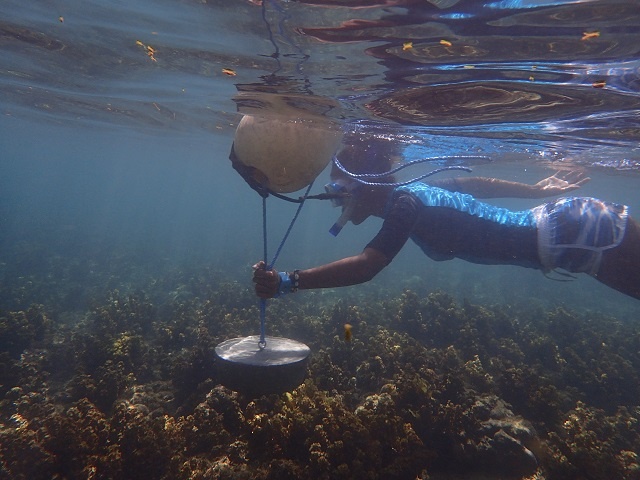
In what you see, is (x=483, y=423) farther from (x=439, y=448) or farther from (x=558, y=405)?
(x=558, y=405)

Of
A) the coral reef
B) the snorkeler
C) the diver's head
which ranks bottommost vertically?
the coral reef

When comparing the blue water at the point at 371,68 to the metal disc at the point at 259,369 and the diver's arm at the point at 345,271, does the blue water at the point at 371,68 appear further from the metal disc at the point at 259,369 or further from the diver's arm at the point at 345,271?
the metal disc at the point at 259,369

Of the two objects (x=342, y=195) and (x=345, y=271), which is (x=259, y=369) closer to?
(x=345, y=271)

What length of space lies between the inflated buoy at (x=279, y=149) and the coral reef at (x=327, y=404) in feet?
10.0

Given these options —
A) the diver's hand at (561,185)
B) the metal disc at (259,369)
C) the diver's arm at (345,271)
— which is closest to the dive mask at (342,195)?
the diver's arm at (345,271)

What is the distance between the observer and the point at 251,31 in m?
6.66

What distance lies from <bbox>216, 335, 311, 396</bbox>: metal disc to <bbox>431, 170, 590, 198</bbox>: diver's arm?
14.3 ft

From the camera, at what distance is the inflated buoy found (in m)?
4.57

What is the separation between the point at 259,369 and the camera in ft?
14.0

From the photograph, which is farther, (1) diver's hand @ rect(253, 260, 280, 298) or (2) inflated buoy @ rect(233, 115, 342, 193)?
(2) inflated buoy @ rect(233, 115, 342, 193)

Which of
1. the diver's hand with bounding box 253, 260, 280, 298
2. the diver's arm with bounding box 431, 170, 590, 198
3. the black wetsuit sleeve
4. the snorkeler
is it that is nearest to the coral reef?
the diver's hand with bounding box 253, 260, 280, 298

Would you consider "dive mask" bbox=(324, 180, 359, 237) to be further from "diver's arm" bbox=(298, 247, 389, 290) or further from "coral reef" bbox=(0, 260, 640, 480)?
"coral reef" bbox=(0, 260, 640, 480)

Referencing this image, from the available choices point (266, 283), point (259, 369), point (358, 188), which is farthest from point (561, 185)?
point (259, 369)

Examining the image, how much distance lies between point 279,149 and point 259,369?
269 cm
